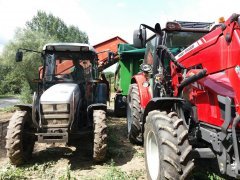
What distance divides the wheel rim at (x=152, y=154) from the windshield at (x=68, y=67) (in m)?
3.07

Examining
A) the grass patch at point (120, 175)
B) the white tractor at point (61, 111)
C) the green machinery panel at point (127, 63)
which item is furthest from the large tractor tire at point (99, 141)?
the green machinery panel at point (127, 63)

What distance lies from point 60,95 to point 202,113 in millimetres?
2934

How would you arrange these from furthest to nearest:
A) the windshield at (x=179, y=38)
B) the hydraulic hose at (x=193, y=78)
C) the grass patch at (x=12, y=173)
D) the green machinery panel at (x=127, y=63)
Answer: the green machinery panel at (x=127, y=63), the windshield at (x=179, y=38), the grass patch at (x=12, y=173), the hydraulic hose at (x=193, y=78)

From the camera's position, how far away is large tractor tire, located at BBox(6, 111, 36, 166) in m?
5.71

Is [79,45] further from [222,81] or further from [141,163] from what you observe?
[222,81]

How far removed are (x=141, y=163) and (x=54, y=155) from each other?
73.7 inches

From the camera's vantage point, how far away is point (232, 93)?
11.5 ft

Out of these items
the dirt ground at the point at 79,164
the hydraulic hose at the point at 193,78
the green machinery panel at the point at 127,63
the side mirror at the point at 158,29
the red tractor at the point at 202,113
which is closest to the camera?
the red tractor at the point at 202,113

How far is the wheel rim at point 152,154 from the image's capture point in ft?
14.7

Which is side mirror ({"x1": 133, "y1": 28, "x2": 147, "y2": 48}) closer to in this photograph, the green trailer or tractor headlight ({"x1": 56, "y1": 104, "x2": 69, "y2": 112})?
tractor headlight ({"x1": 56, "y1": 104, "x2": 69, "y2": 112})

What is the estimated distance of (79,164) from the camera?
594cm

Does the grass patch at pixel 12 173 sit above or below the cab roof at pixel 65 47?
below

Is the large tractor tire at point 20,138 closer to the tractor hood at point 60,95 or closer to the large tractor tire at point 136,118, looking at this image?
the tractor hood at point 60,95

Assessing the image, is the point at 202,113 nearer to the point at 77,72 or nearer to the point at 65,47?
the point at 77,72
